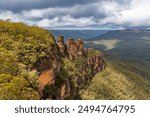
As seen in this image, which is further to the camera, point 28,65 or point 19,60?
point 19,60

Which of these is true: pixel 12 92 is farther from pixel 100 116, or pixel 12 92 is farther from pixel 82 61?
pixel 82 61

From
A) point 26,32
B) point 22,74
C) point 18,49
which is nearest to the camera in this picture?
point 22,74

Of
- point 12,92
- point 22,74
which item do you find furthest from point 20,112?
point 22,74

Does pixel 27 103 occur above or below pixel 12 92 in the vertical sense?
above

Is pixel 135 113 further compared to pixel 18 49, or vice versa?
pixel 18 49

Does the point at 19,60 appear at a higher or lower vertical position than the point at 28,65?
higher

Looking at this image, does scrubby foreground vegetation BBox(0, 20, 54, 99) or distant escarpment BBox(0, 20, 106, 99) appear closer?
scrubby foreground vegetation BBox(0, 20, 54, 99)

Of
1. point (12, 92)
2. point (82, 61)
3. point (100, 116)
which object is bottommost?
point (82, 61)

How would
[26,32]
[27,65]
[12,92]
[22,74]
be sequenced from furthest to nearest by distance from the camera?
[26,32]
[27,65]
[22,74]
[12,92]

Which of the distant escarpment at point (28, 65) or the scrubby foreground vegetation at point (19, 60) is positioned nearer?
the scrubby foreground vegetation at point (19, 60)
